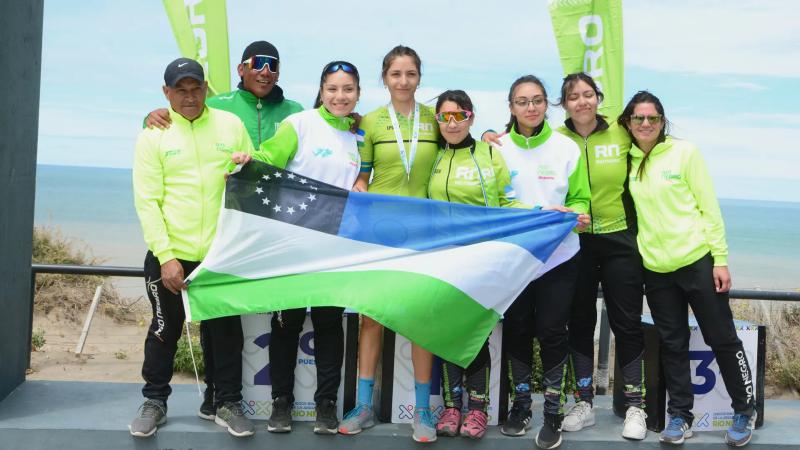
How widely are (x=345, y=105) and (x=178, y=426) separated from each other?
84.8 inches

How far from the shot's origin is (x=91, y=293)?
39.9ft

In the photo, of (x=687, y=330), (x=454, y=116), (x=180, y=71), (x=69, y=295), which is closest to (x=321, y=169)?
(x=454, y=116)

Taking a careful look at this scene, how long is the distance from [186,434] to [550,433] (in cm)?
216

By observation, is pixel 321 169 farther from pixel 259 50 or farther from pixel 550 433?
pixel 550 433

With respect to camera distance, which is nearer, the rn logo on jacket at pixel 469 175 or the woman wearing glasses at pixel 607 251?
the rn logo on jacket at pixel 469 175

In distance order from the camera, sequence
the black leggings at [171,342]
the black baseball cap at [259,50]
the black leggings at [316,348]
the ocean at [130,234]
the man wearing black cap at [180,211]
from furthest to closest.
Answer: the ocean at [130,234] → the black baseball cap at [259,50] → the black leggings at [316,348] → the black leggings at [171,342] → the man wearing black cap at [180,211]

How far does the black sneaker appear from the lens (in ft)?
16.0

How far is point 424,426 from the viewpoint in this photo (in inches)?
194

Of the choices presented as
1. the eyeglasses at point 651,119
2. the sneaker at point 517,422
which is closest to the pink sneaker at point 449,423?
the sneaker at point 517,422

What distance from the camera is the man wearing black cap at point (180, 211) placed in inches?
183

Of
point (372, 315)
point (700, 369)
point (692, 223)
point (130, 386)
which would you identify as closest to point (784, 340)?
point (700, 369)

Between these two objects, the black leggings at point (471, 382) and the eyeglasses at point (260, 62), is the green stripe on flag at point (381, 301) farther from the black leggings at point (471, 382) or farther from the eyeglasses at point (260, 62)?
the eyeglasses at point (260, 62)

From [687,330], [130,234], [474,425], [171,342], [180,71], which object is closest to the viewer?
[180,71]

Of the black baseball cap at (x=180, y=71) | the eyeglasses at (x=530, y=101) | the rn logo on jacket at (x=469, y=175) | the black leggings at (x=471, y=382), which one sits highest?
the black baseball cap at (x=180, y=71)
